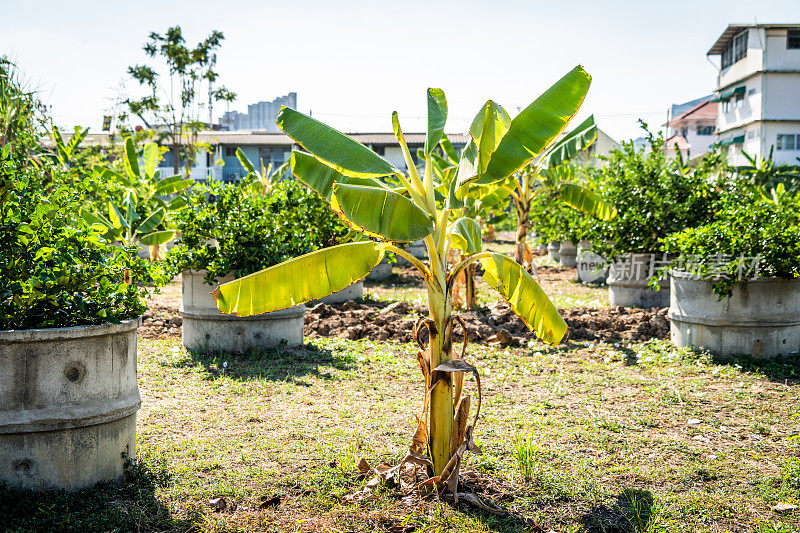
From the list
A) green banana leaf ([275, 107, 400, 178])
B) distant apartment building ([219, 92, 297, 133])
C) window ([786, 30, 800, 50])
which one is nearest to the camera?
green banana leaf ([275, 107, 400, 178])

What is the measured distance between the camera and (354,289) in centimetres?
1248

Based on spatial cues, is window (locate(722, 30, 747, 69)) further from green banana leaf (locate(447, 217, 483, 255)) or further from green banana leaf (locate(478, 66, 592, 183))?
green banana leaf (locate(447, 217, 483, 255))

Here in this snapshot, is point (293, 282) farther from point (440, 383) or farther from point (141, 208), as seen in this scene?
point (141, 208)

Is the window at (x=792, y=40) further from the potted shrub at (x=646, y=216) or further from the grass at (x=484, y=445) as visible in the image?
the grass at (x=484, y=445)

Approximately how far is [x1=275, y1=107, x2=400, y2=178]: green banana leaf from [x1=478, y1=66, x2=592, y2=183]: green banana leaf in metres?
0.68

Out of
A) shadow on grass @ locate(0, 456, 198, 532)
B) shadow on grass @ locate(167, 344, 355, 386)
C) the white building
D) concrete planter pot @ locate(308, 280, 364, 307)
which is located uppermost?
the white building

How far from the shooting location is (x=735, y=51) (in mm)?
39625

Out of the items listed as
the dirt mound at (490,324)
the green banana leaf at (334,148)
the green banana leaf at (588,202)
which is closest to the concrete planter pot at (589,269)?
the green banana leaf at (588,202)

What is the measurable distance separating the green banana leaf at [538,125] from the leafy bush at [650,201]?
7.44 metres

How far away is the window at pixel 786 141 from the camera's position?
36812mm

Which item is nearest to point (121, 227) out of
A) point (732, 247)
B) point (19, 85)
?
point (19, 85)

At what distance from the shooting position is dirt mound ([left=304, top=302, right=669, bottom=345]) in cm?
921

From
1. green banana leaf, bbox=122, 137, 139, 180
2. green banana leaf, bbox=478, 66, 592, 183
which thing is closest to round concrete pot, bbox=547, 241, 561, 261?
green banana leaf, bbox=122, 137, 139, 180

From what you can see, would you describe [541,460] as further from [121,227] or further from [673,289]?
[121,227]
